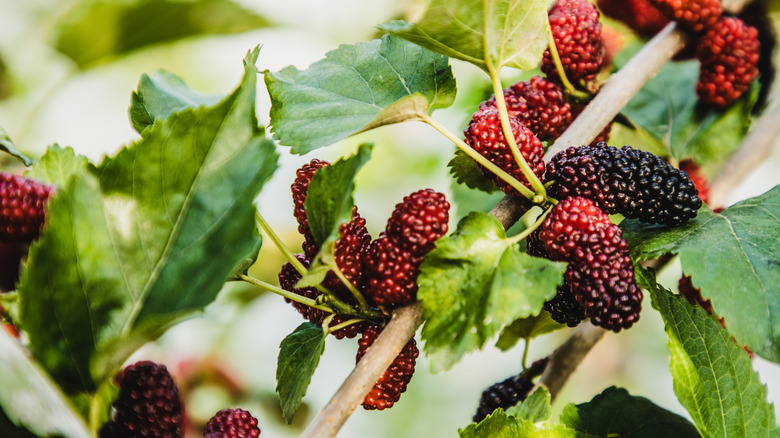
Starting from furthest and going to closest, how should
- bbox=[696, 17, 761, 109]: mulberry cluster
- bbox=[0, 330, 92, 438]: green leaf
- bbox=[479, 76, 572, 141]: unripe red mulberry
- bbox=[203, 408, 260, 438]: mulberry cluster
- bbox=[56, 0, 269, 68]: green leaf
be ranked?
1. bbox=[56, 0, 269, 68]: green leaf
2. bbox=[696, 17, 761, 109]: mulberry cluster
3. bbox=[479, 76, 572, 141]: unripe red mulberry
4. bbox=[203, 408, 260, 438]: mulberry cluster
5. bbox=[0, 330, 92, 438]: green leaf

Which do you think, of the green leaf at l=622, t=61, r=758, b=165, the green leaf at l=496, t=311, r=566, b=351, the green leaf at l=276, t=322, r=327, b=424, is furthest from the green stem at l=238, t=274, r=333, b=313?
the green leaf at l=622, t=61, r=758, b=165

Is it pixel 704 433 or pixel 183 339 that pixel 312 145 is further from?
pixel 183 339

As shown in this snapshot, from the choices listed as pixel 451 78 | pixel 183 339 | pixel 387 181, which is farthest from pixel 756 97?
pixel 387 181

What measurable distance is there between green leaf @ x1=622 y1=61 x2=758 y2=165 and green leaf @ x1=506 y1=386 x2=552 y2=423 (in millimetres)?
400

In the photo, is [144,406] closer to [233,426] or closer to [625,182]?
[233,426]

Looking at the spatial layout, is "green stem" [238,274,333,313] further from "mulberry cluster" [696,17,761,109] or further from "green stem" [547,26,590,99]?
"mulberry cluster" [696,17,761,109]

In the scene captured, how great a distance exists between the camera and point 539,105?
57 cm

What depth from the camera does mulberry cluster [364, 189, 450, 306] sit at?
0.42 meters

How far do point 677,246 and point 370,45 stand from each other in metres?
0.28

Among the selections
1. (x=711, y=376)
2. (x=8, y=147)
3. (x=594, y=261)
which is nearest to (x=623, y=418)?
(x=711, y=376)

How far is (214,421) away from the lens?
0.44 meters

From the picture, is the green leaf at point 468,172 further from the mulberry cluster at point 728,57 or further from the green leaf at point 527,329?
→ the mulberry cluster at point 728,57

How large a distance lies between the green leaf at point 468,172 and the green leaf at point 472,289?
0.11 metres

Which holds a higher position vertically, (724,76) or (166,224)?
(724,76)
